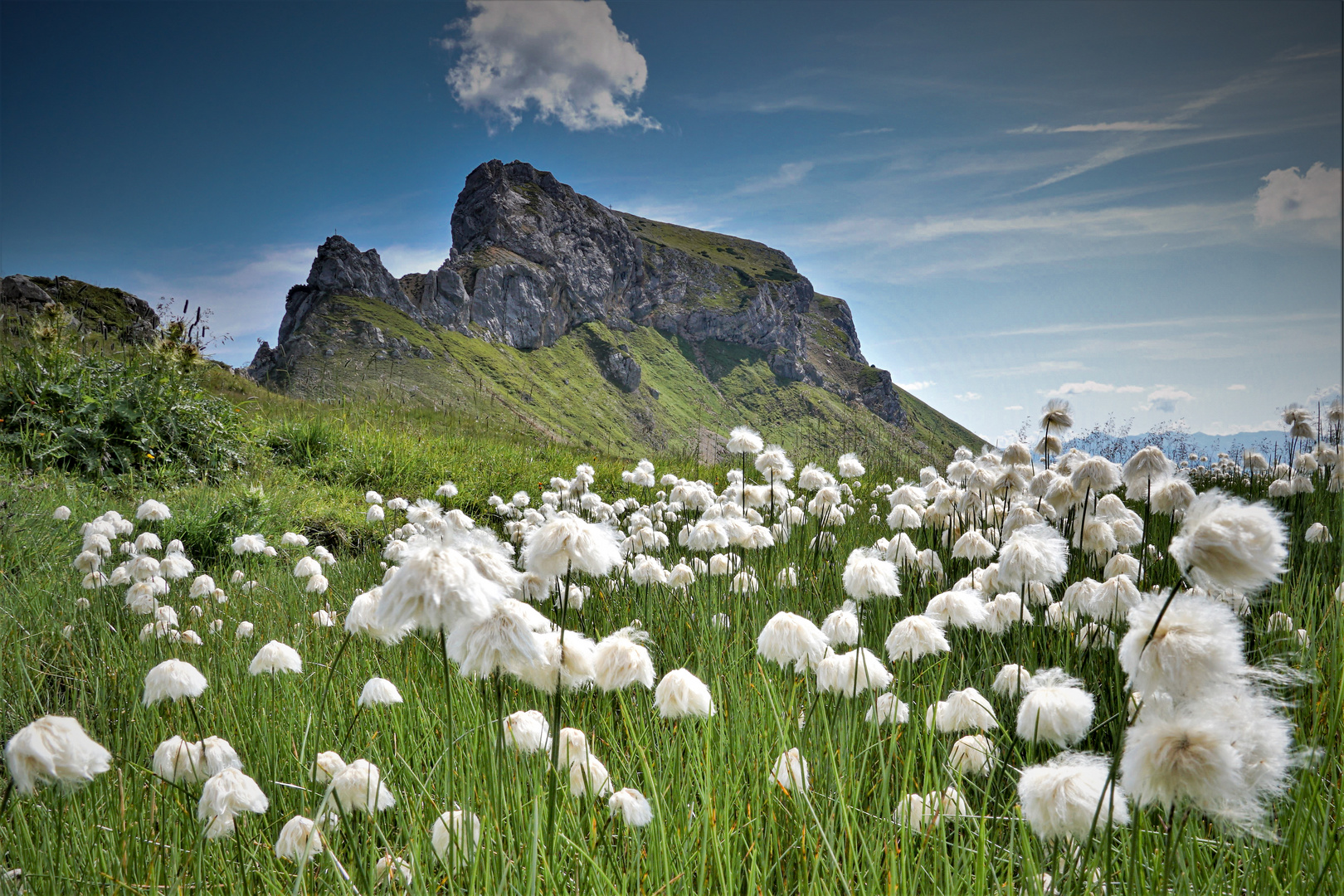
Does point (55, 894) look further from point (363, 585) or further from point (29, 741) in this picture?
point (363, 585)

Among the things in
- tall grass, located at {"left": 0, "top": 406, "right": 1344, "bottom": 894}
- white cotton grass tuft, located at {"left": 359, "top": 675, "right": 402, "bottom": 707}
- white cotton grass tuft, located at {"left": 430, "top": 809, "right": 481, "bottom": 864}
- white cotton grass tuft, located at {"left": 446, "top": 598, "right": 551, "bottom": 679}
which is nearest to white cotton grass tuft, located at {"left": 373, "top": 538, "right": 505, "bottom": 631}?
white cotton grass tuft, located at {"left": 446, "top": 598, "right": 551, "bottom": 679}

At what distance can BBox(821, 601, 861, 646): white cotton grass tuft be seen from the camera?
2520 mm

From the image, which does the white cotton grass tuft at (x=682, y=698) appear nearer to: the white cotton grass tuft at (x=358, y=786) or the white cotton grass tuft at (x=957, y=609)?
the white cotton grass tuft at (x=358, y=786)

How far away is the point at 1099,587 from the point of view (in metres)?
3.25

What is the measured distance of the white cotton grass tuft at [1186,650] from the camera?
1166 mm

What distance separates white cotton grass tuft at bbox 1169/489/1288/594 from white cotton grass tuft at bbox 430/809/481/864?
169cm

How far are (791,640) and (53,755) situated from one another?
213cm

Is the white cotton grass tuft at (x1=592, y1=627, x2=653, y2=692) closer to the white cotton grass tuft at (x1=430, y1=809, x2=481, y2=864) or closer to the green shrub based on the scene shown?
the white cotton grass tuft at (x1=430, y1=809, x2=481, y2=864)

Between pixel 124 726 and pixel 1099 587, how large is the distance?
5423mm

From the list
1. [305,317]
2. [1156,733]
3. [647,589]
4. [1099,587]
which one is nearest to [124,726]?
[647,589]

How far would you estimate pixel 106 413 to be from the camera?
9266 mm

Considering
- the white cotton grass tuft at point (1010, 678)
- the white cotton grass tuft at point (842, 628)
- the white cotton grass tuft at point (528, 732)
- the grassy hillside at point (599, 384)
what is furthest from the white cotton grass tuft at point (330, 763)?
the grassy hillside at point (599, 384)

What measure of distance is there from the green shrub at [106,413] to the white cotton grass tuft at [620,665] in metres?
9.77

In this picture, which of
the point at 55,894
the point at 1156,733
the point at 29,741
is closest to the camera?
the point at 1156,733
